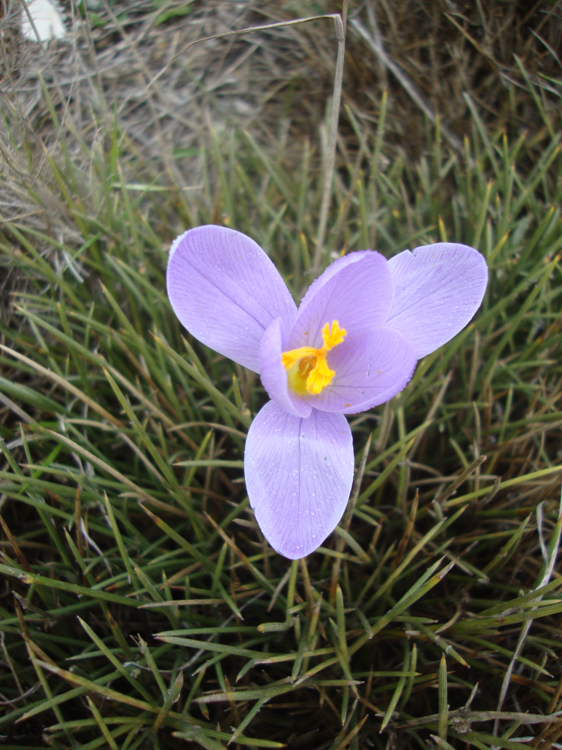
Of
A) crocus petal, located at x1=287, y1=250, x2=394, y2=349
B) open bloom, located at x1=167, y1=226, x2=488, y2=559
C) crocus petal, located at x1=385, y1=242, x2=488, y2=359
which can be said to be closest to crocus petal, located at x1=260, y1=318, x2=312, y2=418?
open bloom, located at x1=167, y1=226, x2=488, y2=559

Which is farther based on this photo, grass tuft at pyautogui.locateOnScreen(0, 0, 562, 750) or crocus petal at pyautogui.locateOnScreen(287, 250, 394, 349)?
grass tuft at pyautogui.locateOnScreen(0, 0, 562, 750)

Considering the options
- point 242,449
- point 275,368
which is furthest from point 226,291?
point 242,449

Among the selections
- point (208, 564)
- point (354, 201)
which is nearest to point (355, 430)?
point (208, 564)

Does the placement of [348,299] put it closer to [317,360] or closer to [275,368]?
[317,360]

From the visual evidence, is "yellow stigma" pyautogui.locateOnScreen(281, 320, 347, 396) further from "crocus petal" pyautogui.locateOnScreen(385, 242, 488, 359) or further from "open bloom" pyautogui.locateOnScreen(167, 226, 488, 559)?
"crocus petal" pyautogui.locateOnScreen(385, 242, 488, 359)

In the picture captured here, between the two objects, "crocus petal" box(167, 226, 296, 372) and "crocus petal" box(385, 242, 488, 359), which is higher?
"crocus petal" box(167, 226, 296, 372)

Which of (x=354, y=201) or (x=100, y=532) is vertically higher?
(x=354, y=201)

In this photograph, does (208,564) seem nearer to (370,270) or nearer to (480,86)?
(370,270)
